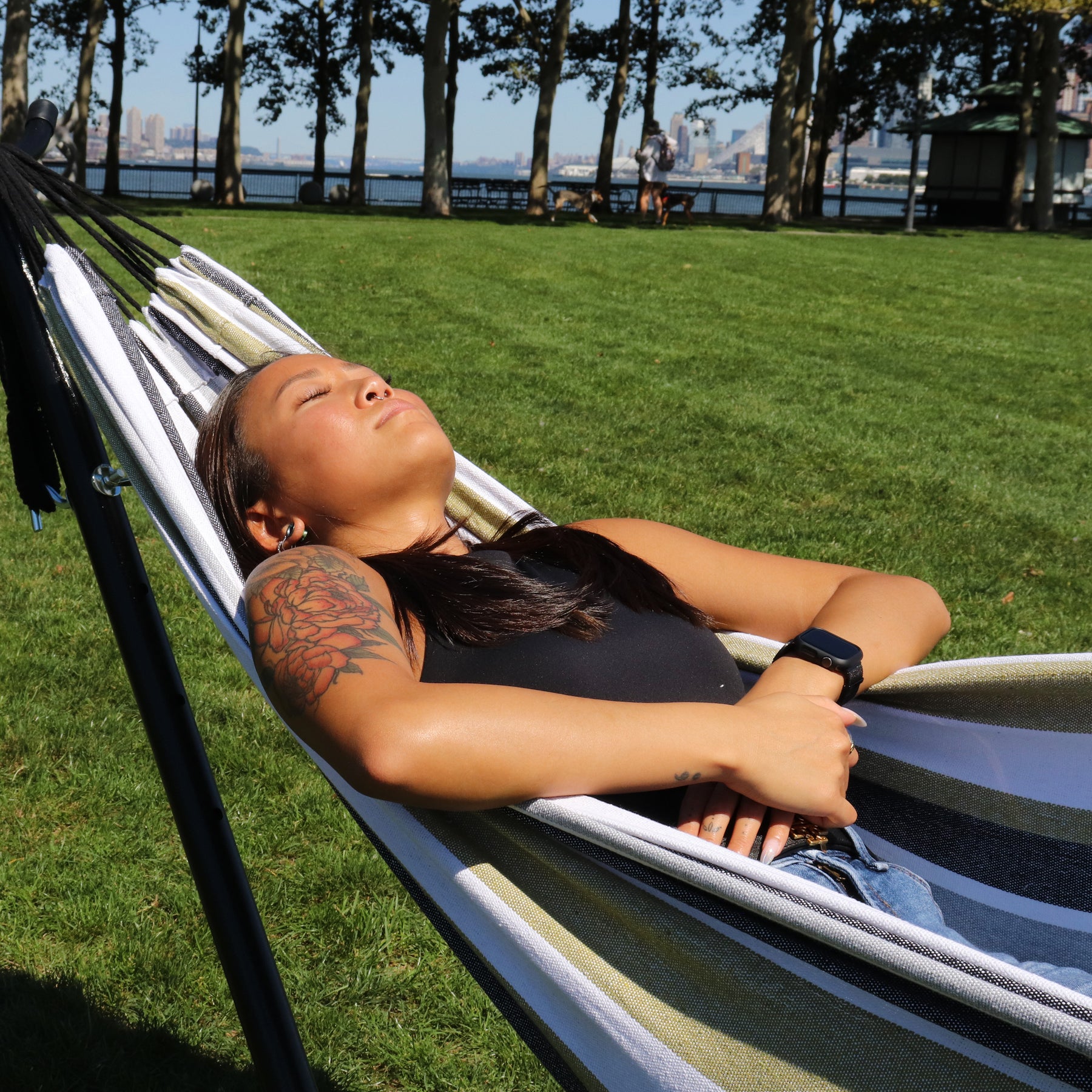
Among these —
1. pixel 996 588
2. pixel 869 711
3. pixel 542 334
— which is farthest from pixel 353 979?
pixel 542 334

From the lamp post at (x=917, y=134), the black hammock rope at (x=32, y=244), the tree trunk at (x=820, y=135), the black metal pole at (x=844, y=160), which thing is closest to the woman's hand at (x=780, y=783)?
the black hammock rope at (x=32, y=244)

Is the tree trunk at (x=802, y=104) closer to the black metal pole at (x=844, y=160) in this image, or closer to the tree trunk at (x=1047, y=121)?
the tree trunk at (x=1047, y=121)

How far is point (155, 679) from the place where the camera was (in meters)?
1.78

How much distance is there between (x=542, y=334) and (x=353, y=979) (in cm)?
750

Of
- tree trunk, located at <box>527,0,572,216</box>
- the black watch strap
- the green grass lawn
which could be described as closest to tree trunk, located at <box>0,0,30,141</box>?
the green grass lawn

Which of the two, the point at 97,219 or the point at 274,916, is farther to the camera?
the point at 274,916

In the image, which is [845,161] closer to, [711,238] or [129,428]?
[711,238]

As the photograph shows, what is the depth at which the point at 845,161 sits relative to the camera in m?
37.6

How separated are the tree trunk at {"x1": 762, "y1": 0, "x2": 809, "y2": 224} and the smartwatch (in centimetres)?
2112

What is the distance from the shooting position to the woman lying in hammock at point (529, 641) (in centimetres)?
147

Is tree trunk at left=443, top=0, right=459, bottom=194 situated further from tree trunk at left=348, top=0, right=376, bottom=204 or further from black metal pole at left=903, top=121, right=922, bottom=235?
black metal pole at left=903, top=121, right=922, bottom=235

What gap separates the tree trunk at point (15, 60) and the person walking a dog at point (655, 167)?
9.51 m

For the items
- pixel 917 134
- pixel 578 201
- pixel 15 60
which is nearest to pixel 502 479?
pixel 15 60

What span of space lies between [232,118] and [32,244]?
21.6m
